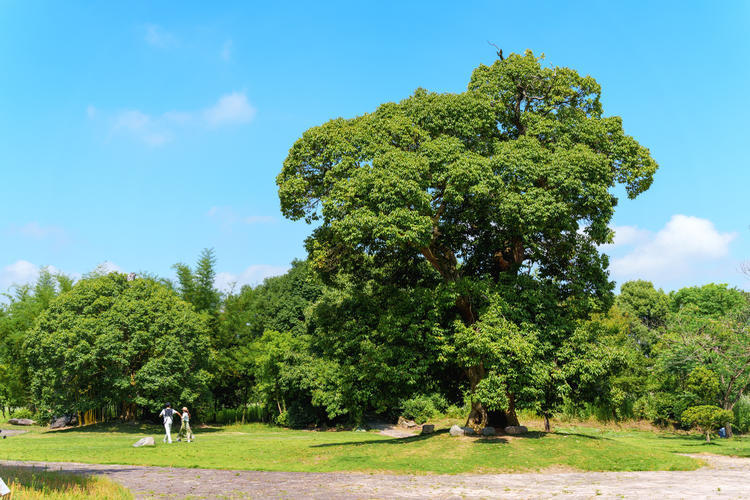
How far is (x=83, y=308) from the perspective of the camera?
4062 cm

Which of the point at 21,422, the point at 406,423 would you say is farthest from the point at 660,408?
the point at 21,422

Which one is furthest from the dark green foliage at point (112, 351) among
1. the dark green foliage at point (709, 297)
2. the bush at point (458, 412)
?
the dark green foliage at point (709, 297)

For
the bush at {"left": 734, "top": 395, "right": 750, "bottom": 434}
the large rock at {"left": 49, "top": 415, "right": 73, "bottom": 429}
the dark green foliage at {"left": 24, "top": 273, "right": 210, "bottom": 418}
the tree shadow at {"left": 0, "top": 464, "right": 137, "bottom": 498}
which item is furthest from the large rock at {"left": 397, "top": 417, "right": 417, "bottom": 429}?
the tree shadow at {"left": 0, "top": 464, "right": 137, "bottom": 498}

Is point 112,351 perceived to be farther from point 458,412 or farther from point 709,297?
point 709,297

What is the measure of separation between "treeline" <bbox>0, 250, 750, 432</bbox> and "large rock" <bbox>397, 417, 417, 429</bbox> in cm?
58

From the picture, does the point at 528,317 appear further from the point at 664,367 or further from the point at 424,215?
the point at 664,367

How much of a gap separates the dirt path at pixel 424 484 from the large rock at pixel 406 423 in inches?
1161

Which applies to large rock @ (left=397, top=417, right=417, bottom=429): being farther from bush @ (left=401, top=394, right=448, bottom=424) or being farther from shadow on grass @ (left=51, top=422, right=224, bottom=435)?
shadow on grass @ (left=51, top=422, right=224, bottom=435)

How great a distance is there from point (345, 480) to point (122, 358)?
26.5 meters

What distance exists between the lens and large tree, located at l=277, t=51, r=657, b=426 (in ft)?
68.5

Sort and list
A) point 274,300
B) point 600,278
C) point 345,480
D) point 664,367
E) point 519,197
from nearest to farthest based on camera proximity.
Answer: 1. point 345,480
2. point 519,197
3. point 600,278
4. point 664,367
5. point 274,300

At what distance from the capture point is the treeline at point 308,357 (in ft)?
74.7

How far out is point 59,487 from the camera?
11789 mm

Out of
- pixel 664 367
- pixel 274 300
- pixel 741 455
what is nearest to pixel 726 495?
pixel 741 455
